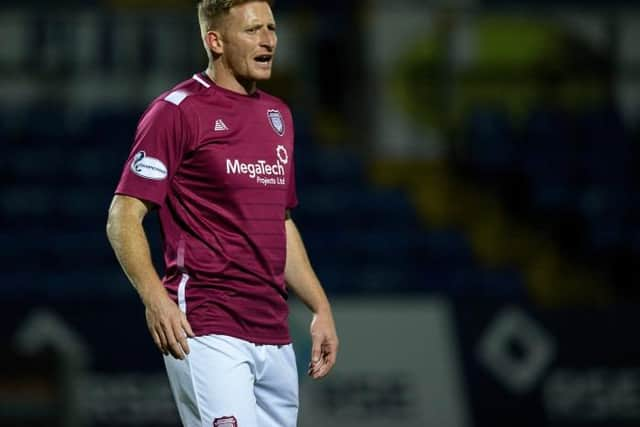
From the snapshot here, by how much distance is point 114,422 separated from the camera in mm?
8156

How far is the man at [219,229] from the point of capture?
360 centimetres

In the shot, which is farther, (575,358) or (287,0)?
(287,0)

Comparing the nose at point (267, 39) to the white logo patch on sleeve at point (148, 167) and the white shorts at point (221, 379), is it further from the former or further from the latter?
the white shorts at point (221, 379)

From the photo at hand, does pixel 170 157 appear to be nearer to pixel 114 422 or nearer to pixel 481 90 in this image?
pixel 114 422

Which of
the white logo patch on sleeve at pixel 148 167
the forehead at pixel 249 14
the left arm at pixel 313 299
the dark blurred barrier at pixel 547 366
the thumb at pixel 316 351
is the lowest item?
the dark blurred barrier at pixel 547 366

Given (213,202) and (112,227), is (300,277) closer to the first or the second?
(213,202)

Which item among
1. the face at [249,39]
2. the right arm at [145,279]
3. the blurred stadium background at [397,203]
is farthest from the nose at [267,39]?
the blurred stadium background at [397,203]

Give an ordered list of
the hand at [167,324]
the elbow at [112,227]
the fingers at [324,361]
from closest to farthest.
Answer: the hand at [167,324] → the elbow at [112,227] → the fingers at [324,361]

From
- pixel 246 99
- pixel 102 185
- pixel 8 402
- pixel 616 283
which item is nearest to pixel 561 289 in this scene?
pixel 616 283

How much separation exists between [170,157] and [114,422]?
4785 millimetres

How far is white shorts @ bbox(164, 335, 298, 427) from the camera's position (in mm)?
3602

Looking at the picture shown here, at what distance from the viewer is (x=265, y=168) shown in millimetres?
3816

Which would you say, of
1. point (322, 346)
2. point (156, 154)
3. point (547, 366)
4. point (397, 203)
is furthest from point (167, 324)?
point (397, 203)

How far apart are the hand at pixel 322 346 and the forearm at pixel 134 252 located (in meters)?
0.66
